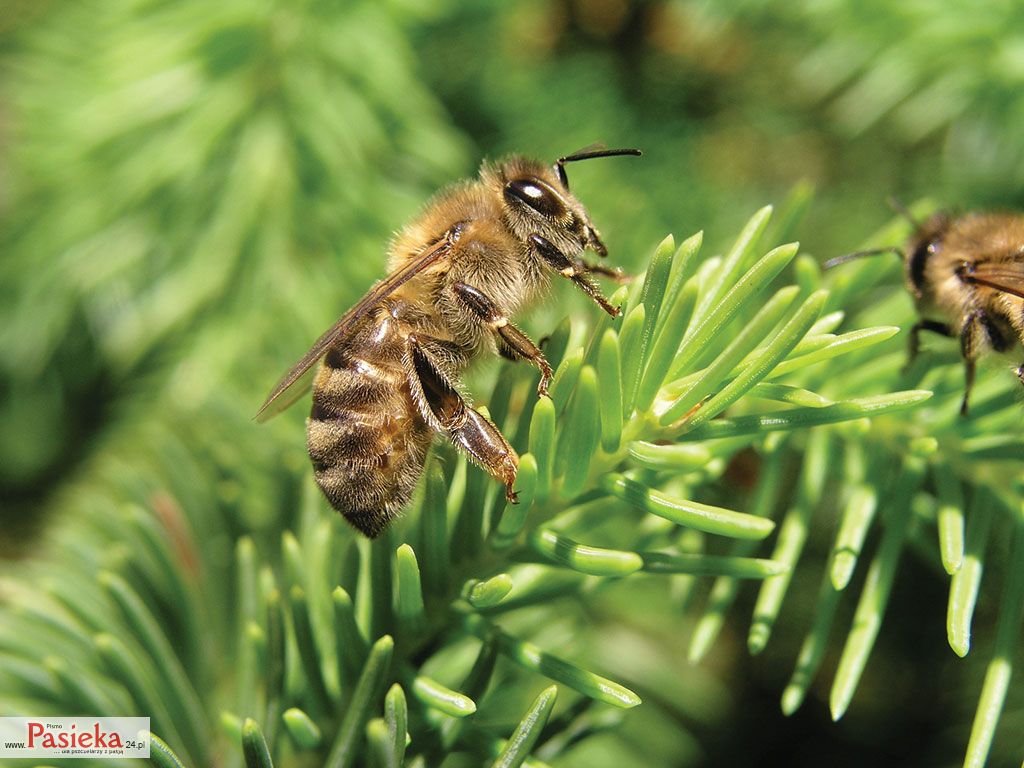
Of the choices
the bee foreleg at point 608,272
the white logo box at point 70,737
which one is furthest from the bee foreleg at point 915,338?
the white logo box at point 70,737

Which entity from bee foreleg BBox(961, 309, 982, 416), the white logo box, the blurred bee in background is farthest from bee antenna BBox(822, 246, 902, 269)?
the white logo box

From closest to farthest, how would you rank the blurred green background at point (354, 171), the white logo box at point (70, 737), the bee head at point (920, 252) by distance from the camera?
the white logo box at point (70, 737), the bee head at point (920, 252), the blurred green background at point (354, 171)

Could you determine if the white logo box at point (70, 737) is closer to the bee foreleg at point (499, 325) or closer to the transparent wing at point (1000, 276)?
the bee foreleg at point (499, 325)

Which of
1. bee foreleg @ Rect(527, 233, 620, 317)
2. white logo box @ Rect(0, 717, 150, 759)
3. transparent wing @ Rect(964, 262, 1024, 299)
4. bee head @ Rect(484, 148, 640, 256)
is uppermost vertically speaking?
bee head @ Rect(484, 148, 640, 256)

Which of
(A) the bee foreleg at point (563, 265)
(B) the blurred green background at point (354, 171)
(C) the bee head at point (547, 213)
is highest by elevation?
(B) the blurred green background at point (354, 171)

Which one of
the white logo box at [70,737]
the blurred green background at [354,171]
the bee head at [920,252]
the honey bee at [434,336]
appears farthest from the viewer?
the blurred green background at [354,171]

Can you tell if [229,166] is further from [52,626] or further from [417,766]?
[417,766]

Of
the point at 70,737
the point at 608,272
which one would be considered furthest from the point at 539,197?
the point at 70,737

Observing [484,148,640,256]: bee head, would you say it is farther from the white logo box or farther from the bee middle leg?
the white logo box

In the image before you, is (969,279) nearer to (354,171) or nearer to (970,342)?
(970,342)
